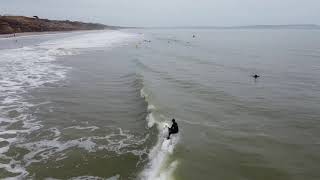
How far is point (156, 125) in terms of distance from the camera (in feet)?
54.0

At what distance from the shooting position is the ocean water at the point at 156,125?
1223 centimetres

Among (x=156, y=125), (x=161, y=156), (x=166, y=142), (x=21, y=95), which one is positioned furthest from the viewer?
(x=21, y=95)

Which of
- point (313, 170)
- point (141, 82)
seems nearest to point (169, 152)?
point (313, 170)

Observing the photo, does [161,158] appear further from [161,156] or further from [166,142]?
[166,142]

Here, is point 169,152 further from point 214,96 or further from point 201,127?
point 214,96

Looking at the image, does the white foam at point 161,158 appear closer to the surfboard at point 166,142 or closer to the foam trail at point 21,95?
the surfboard at point 166,142

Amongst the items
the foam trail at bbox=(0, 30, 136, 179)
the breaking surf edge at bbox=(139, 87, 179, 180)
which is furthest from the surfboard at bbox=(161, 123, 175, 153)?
the foam trail at bbox=(0, 30, 136, 179)

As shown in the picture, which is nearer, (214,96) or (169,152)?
(169,152)

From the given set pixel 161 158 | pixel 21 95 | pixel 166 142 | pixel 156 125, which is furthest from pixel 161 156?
pixel 21 95

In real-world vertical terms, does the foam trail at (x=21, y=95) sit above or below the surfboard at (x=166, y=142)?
below

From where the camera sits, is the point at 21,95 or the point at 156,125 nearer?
the point at 156,125

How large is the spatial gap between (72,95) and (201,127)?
9.02 meters

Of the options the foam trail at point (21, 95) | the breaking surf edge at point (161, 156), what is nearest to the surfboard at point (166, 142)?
the breaking surf edge at point (161, 156)

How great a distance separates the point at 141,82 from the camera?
1025 inches
